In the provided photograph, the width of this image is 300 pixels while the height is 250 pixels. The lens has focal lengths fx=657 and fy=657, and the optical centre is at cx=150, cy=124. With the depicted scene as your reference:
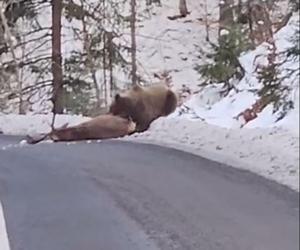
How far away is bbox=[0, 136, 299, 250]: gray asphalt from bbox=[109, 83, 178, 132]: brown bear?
0.09ft

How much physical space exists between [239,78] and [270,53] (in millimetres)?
40

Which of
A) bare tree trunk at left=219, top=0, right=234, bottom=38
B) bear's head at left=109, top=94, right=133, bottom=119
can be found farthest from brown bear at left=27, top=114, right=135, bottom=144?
bare tree trunk at left=219, top=0, right=234, bottom=38

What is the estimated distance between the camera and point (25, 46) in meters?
0.65

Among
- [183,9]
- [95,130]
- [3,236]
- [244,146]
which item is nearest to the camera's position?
[244,146]

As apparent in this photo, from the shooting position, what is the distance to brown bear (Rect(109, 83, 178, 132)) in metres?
0.54

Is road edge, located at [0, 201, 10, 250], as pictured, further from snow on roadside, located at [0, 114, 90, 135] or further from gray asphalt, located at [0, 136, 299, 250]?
snow on roadside, located at [0, 114, 90, 135]

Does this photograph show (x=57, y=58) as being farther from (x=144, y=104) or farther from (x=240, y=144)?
(x=240, y=144)

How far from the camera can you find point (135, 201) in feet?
1.97

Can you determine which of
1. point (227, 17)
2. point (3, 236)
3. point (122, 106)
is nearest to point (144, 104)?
point (122, 106)

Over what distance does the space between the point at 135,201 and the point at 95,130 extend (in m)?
0.09

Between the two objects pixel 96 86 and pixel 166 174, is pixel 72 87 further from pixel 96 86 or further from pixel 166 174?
pixel 166 174

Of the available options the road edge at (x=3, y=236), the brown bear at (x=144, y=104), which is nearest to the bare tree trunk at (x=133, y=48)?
the brown bear at (x=144, y=104)

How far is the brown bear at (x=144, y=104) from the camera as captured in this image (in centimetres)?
54

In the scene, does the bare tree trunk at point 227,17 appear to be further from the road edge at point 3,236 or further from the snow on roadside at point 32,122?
the road edge at point 3,236
